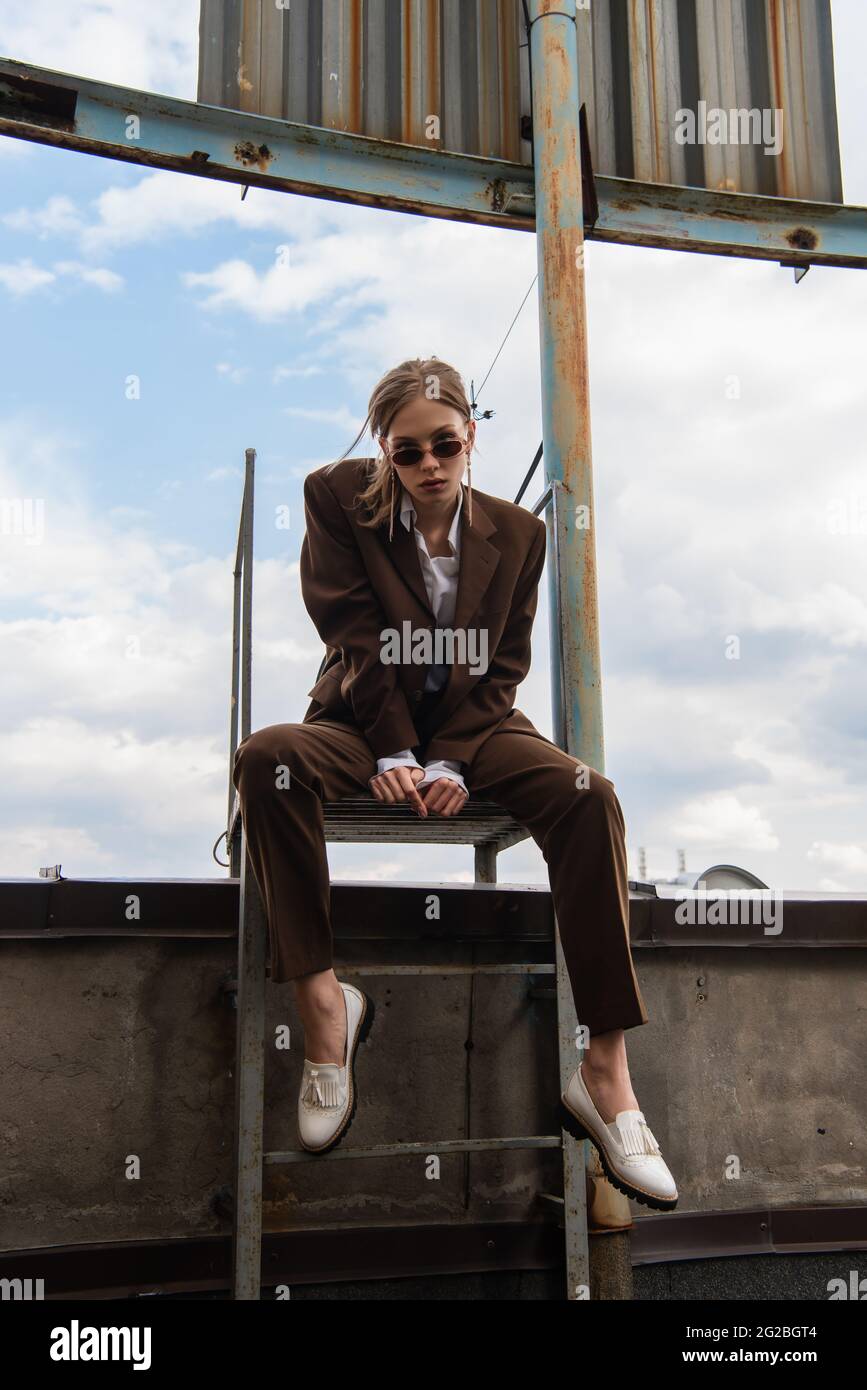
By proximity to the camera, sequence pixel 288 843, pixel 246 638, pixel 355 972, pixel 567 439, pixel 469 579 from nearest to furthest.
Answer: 1. pixel 288 843
2. pixel 355 972
3. pixel 469 579
4. pixel 567 439
5. pixel 246 638

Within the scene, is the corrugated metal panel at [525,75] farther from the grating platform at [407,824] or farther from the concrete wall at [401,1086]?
the concrete wall at [401,1086]

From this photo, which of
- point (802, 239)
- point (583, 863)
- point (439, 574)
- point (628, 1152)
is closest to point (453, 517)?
point (439, 574)

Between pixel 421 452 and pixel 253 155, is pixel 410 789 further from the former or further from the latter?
pixel 253 155

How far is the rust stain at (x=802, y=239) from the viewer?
5035 mm

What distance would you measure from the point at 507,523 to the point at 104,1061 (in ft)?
6.59

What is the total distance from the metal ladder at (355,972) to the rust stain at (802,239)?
3.08 meters

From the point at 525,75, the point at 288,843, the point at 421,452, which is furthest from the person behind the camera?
the point at 525,75

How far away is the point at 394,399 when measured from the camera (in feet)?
10.7

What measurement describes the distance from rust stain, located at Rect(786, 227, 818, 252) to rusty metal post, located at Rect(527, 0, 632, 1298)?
120cm

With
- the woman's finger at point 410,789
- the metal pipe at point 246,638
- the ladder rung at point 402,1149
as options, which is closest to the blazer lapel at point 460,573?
the woman's finger at point 410,789

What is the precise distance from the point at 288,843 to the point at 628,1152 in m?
1.08

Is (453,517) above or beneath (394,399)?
beneath
